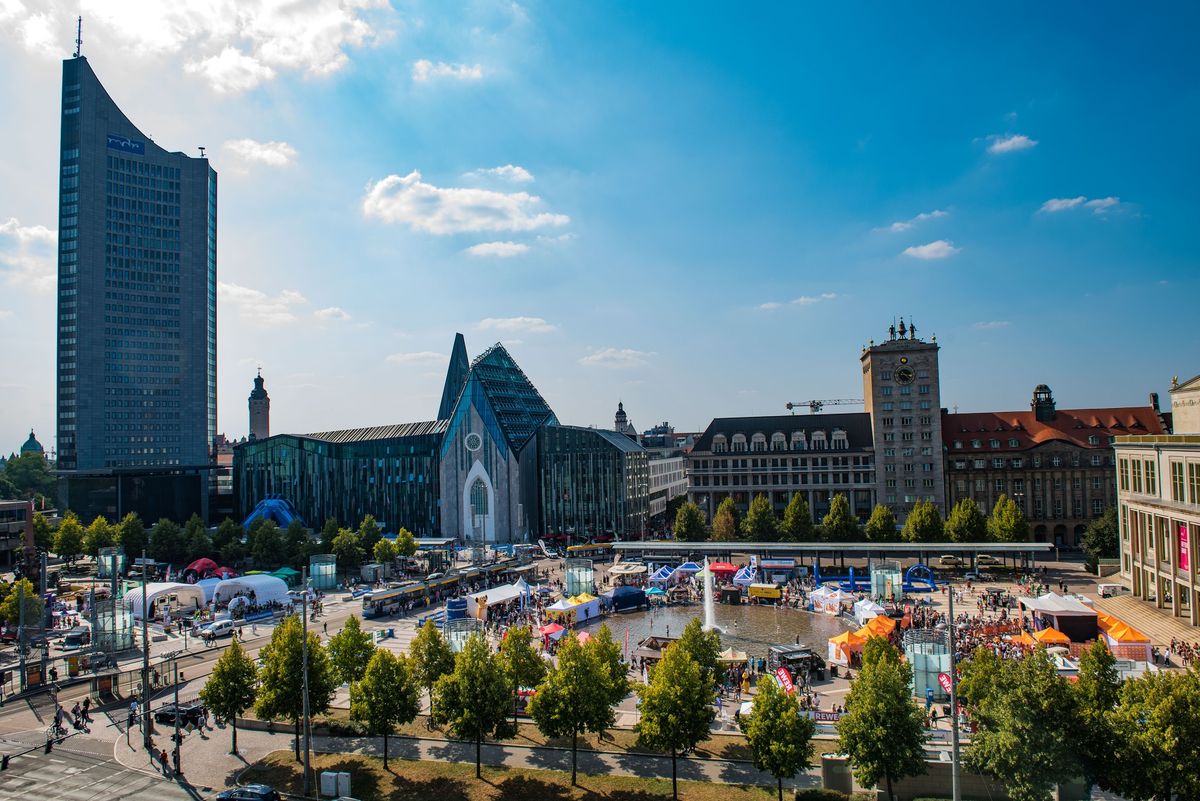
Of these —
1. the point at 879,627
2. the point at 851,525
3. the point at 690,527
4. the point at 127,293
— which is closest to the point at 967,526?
the point at 851,525

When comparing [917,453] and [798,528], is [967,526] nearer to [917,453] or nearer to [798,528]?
[798,528]

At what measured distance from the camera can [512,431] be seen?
395 ft

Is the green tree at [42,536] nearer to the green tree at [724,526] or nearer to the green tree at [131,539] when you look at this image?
the green tree at [131,539]

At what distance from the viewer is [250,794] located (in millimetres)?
30453

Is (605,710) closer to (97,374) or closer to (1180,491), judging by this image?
(1180,491)

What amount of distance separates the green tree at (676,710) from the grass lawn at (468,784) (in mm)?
1465

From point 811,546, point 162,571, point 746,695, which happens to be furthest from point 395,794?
point 162,571

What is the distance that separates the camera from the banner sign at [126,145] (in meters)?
164

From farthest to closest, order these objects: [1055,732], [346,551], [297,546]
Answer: [297,546] < [346,551] < [1055,732]

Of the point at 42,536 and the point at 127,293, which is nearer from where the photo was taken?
the point at 42,536

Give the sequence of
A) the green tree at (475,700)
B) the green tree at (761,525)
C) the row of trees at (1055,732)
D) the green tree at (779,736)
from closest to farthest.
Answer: the row of trees at (1055,732) < the green tree at (779,736) < the green tree at (475,700) < the green tree at (761,525)

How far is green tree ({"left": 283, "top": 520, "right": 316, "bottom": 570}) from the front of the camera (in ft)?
298

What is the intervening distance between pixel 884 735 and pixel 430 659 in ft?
68.9

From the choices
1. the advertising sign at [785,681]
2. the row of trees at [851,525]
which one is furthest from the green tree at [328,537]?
the advertising sign at [785,681]
